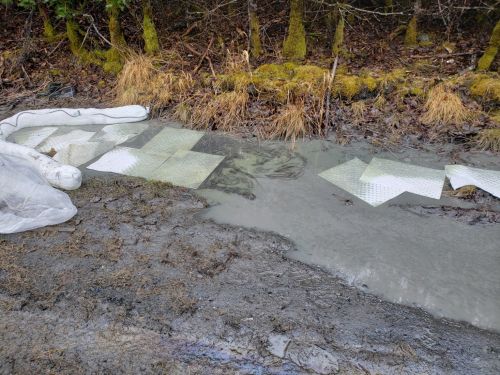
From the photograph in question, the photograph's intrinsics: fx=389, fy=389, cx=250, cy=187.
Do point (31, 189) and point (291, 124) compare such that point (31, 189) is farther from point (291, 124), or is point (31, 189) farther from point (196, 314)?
point (291, 124)

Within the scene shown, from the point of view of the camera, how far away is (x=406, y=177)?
363 centimetres

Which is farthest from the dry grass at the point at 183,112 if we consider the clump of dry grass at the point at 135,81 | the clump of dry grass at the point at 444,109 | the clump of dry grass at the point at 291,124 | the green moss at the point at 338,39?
the clump of dry grass at the point at 444,109

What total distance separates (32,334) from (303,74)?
13.5 ft

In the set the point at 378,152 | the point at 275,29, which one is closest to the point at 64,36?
the point at 275,29

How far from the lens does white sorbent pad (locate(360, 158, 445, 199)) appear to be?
A: 3449 mm

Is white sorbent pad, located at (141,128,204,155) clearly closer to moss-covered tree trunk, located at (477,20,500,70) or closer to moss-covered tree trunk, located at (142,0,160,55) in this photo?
moss-covered tree trunk, located at (142,0,160,55)

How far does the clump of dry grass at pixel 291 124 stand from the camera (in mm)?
4438

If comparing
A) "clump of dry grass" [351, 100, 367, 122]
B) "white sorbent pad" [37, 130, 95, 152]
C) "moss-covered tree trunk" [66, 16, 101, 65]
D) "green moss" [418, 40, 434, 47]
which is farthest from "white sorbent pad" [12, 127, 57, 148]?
"green moss" [418, 40, 434, 47]

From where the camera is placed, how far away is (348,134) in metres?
4.43

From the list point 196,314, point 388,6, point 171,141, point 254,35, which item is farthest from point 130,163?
point 388,6

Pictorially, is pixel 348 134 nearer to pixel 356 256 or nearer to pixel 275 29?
pixel 356 256

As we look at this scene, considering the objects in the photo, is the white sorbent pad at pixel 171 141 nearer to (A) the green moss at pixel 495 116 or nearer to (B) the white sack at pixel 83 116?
(B) the white sack at pixel 83 116

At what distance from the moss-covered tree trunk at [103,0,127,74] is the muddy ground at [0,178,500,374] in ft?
12.5

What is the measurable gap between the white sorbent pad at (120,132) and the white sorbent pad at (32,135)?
2.10ft
